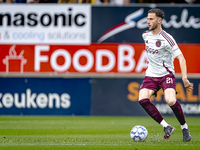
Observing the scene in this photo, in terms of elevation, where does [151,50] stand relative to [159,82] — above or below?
above

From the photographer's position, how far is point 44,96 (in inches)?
535

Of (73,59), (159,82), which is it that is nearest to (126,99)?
(73,59)

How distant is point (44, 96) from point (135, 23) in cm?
383

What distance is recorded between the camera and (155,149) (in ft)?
20.6

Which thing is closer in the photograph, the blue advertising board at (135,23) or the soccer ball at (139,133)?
the soccer ball at (139,133)

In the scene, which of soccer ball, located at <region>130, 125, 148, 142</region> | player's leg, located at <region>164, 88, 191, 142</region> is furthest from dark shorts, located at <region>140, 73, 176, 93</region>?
soccer ball, located at <region>130, 125, 148, 142</region>

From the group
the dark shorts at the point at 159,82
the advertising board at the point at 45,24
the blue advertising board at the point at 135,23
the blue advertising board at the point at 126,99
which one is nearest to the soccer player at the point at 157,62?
the dark shorts at the point at 159,82

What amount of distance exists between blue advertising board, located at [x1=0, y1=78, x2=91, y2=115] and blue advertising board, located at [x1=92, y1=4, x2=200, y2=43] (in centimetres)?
175

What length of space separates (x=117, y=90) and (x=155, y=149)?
7.48 metres

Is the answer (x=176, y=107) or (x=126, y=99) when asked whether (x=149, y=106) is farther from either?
(x=126, y=99)

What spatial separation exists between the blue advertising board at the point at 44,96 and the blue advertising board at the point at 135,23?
69.0 inches

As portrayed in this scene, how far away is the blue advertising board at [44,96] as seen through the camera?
44.6 feet

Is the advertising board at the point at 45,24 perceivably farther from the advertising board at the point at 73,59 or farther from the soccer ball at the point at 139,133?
the soccer ball at the point at 139,133

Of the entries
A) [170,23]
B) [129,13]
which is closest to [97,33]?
[129,13]
